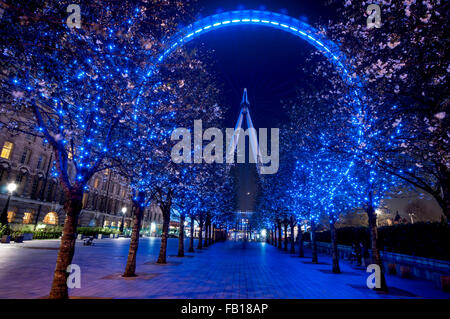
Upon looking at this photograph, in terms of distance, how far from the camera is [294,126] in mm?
25984

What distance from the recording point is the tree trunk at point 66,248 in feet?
26.2

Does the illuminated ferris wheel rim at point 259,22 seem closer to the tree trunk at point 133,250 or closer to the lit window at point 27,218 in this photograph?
the tree trunk at point 133,250

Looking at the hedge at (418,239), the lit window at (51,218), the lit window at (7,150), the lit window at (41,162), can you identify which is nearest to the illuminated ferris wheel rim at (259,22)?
the hedge at (418,239)

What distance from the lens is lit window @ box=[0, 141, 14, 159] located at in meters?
36.5

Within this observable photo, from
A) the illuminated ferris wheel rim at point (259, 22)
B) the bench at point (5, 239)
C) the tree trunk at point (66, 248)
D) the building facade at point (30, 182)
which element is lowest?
the bench at point (5, 239)

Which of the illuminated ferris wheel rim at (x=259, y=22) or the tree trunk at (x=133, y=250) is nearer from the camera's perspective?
the tree trunk at (x=133, y=250)

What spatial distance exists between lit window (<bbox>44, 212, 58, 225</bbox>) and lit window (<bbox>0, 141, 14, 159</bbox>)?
13.1m

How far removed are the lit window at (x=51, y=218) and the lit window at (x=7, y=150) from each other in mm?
13080

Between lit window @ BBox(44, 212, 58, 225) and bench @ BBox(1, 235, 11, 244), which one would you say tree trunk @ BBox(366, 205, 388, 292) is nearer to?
bench @ BBox(1, 235, 11, 244)

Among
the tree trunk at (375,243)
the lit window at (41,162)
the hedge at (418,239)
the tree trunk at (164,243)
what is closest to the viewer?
the tree trunk at (375,243)

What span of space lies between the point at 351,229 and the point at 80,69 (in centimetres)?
3530

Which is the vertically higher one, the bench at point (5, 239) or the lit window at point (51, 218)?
the lit window at point (51, 218)
